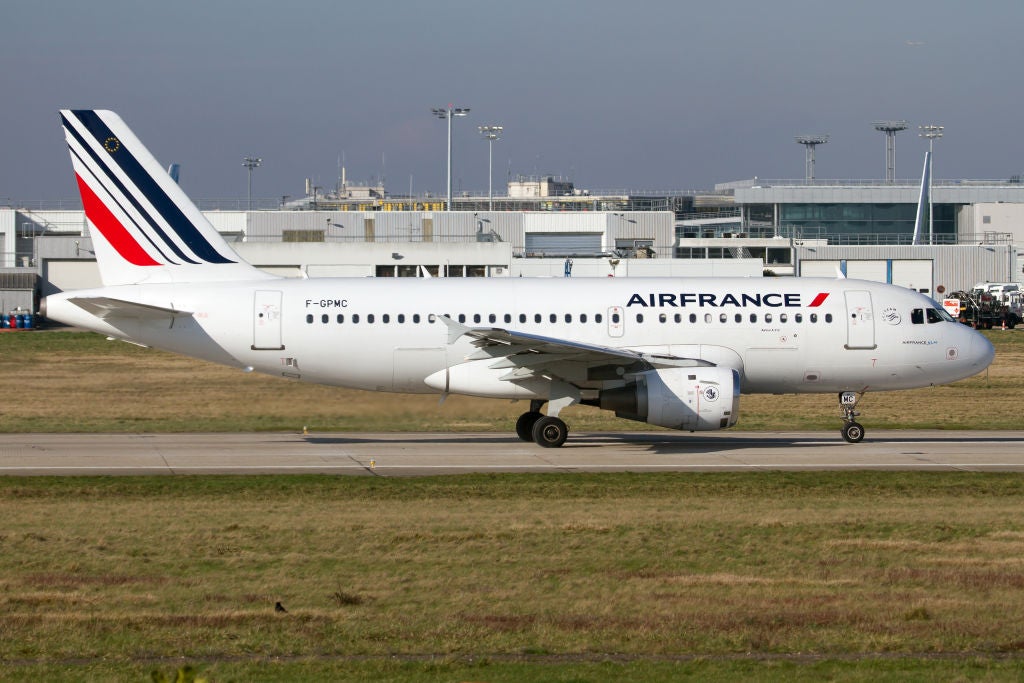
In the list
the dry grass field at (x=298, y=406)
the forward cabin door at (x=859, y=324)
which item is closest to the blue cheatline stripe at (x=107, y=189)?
the dry grass field at (x=298, y=406)

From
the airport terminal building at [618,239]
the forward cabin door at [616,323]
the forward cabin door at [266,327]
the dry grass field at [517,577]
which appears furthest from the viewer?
the airport terminal building at [618,239]

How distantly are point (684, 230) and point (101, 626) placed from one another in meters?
136

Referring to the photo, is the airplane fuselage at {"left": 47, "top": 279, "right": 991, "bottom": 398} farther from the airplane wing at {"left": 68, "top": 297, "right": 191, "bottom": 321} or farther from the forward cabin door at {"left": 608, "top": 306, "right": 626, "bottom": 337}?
the airplane wing at {"left": 68, "top": 297, "right": 191, "bottom": 321}

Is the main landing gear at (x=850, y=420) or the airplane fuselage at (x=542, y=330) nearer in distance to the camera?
the airplane fuselage at (x=542, y=330)

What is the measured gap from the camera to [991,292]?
89375mm

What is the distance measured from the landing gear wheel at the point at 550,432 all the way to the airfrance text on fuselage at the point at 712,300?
127 inches

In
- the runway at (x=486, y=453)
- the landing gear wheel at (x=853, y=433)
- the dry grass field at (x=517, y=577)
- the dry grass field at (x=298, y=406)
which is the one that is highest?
the dry grass field at (x=298, y=406)

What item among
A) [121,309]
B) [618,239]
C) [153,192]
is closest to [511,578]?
[121,309]

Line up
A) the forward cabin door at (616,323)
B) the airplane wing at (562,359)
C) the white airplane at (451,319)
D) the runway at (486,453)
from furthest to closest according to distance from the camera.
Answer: the forward cabin door at (616,323) < the white airplane at (451,319) < the airplane wing at (562,359) < the runway at (486,453)

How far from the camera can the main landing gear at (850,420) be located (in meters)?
30.2

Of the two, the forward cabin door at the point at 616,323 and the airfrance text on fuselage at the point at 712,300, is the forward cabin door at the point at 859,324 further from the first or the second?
the forward cabin door at the point at 616,323

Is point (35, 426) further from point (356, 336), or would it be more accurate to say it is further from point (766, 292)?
point (766, 292)

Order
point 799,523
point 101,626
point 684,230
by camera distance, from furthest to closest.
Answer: point 684,230 < point 799,523 < point 101,626

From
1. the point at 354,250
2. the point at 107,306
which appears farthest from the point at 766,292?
the point at 354,250
